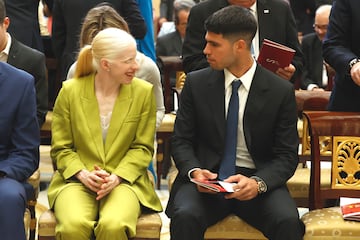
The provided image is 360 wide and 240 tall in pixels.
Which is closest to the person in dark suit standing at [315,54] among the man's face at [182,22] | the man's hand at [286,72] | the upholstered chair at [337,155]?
the man's face at [182,22]

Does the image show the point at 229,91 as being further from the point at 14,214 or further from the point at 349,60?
the point at 14,214

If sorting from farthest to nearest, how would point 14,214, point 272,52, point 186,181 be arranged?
point 272,52 → point 186,181 → point 14,214

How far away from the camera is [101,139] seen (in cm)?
528

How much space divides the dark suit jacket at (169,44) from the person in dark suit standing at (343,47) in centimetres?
365

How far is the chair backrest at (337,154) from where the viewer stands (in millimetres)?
5281

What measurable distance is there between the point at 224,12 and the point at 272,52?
538 millimetres

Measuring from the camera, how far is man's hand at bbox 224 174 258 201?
491 centimetres

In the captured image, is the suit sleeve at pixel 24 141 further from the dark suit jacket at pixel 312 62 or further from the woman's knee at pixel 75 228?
the dark suit jacket at pixel 312 62

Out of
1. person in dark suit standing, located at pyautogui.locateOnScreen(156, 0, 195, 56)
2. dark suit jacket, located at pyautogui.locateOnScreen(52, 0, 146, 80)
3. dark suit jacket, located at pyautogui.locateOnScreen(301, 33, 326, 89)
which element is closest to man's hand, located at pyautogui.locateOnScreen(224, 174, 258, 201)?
dark suit jacket, located at pyautogui.locateOnScreen(52, 0, 146, 80)

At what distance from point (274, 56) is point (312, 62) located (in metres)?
3.60

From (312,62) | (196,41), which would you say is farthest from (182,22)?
(196,41)

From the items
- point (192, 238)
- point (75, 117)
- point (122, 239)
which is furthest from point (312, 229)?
point (75, 117)

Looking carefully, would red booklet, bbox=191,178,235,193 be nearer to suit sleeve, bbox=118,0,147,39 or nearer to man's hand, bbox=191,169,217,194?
man's hand, bbox=191,169,217,194

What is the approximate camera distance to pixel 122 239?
192 inches
